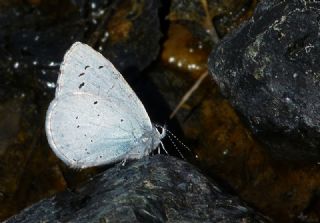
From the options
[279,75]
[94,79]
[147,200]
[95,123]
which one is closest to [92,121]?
[95,123]

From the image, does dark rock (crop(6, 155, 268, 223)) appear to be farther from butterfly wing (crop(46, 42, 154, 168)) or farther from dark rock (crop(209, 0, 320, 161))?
dark rock (crop(209, 0, 320, 161))

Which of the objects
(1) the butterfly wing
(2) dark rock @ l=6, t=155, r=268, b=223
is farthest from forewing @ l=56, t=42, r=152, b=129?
(2) dark rock @ l=6, t=155, r=268, b=223

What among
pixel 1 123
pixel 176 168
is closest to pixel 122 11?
pixel 1 123

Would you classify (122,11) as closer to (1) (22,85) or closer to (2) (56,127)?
(1) (22,85)

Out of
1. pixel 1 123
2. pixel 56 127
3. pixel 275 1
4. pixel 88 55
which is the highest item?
pixel 275 1

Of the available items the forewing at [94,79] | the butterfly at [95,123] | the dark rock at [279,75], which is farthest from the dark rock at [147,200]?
the dark rock at [279,75]

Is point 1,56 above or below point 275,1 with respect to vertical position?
below
